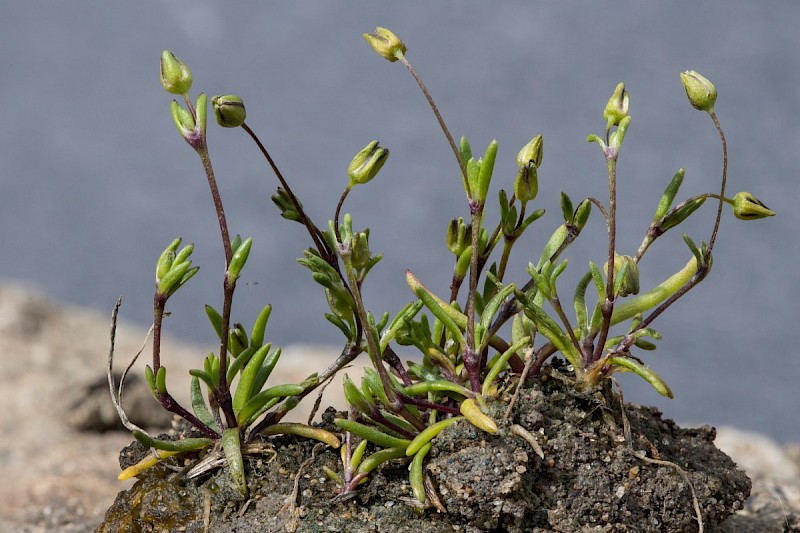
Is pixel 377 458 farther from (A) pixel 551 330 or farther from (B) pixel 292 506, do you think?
(A) pixel 551 330

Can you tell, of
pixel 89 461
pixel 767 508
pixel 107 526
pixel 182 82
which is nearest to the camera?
pixel 182 82

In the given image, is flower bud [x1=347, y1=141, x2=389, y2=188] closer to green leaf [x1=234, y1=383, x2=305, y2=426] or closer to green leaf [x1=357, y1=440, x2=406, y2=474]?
green leaf [x1=234, y1=383, x2=305, y2=426]

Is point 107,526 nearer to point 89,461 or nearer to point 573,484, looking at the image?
point 573,484

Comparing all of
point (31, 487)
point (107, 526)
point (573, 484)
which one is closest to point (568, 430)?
point (573, 484)

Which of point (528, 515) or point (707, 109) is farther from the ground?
point (707, 109)

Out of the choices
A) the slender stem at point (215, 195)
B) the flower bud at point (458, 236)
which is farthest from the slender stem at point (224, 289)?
the flower bud at point (458, 236)

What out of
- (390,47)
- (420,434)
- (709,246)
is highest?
(390,47)

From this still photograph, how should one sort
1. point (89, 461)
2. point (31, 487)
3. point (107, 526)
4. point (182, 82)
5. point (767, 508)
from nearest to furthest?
point (182, 82), point (107, 526), point (767, 508), point (31, 487), point (89, 461)
